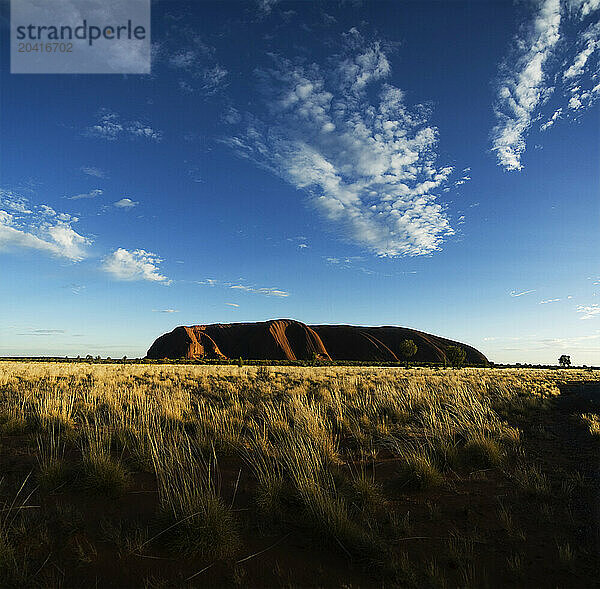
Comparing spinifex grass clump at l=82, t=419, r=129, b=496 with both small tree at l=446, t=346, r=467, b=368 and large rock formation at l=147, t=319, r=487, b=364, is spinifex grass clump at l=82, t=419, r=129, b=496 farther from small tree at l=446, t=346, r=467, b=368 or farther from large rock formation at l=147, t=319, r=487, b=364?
large rock formation at l=147, t=319, r=487, b=364

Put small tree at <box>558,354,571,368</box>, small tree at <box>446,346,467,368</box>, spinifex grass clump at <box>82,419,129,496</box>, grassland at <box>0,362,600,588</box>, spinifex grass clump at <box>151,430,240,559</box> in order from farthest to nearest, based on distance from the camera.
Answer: small tree at <box>558,354,571,368</box>
small tree at <box>446,346,467,368</box>
spinifex grass clump at <box>82,419,129,496</box>
spinifex grass clump at <box>151,430,240,559</box>
grassland at <box>0,362,600,588</box>

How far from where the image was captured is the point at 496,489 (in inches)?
181

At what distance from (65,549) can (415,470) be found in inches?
157

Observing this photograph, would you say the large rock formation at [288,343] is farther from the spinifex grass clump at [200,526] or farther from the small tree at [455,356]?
the spinifex grass clump at [200,526]

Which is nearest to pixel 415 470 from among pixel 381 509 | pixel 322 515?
pixel 381 509

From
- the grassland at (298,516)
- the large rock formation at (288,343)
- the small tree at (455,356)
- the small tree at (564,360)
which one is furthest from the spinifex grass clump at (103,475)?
the small tree at (564,360)

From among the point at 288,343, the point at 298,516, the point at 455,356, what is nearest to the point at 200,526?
the point at 298,516

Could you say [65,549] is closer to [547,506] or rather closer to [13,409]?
[547,506]

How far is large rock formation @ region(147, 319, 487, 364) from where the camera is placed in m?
105

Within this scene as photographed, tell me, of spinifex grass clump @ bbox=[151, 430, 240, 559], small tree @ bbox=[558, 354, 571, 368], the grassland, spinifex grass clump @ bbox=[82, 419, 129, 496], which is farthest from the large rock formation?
spinifex grass clump @ bbox=[151, 430, 240, 559]

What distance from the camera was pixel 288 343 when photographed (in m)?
110

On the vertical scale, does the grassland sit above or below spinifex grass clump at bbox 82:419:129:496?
below

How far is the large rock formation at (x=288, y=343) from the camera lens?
105312 millimetres

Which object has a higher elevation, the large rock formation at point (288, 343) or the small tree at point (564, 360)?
the large rock formation at point (288, 343)
